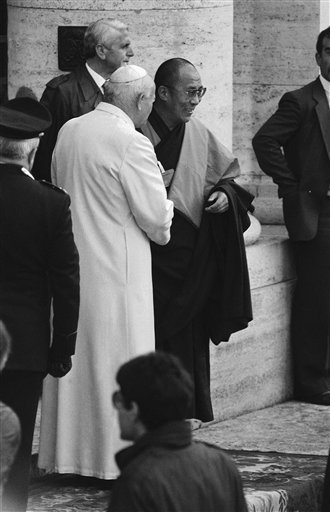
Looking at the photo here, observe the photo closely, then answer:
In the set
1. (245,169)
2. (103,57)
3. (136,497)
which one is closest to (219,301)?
(103,57)

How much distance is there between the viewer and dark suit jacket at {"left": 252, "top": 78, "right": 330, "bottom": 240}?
8.18 metres

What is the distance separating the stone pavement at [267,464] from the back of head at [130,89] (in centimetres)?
145

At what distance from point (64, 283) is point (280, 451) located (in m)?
2.20

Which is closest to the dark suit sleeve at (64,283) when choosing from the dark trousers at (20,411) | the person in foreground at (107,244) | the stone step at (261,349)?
the dark trousers at (20,411)

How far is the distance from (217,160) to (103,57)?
2.19ft

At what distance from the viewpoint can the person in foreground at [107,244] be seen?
6.23 metres

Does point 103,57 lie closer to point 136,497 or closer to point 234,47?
point 234,47

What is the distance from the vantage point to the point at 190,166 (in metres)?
7.06

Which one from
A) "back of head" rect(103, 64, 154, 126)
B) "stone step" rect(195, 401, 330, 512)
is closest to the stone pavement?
"stone step" rect(195, 401, 330, 512)

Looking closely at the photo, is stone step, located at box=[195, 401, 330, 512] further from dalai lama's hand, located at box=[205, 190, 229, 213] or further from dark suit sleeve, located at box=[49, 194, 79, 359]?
dark suit sleeve, located at box=[49, 194, 79, 359]

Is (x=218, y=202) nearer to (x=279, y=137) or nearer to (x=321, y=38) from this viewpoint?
(x=279, y=137)

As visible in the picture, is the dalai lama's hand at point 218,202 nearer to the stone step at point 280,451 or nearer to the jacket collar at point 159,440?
the stone step at point 280,451

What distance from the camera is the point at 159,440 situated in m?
3.88

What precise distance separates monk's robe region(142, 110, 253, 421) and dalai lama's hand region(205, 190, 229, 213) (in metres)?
0.04
